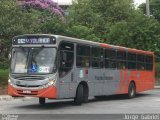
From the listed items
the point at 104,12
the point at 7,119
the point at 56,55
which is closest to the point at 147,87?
the point at 56,55

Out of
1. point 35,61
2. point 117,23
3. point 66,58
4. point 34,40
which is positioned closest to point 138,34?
point 117,23

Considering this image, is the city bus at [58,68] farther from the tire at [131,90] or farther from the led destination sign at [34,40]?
the tire at [131,90]

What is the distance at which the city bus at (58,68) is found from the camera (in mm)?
18750

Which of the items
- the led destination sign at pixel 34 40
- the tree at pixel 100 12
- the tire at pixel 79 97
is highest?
the tree at pixel 100 12

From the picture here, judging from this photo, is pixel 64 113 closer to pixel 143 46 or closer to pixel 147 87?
pixel 147 87

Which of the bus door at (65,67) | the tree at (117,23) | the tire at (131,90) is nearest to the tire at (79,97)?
the bus door at (65,67)

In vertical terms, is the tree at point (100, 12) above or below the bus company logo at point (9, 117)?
above

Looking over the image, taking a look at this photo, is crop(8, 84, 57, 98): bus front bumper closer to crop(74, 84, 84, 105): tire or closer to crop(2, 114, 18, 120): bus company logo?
crop(74, 84, 84, 105): tire

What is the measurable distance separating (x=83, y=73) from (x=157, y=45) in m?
18.7

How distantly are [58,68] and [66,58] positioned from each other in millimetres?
778

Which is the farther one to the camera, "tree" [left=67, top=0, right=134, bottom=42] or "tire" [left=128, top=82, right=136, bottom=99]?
"tree" [left=67, top=0, right=134, bottom=42]

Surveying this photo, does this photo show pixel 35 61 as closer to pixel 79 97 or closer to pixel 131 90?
pixel 79 97

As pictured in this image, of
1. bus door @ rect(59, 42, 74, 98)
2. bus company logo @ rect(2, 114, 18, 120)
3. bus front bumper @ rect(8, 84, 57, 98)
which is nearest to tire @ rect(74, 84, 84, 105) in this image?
bus door @ rect(59, 42, 74, 98)

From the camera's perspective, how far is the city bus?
18750mm
